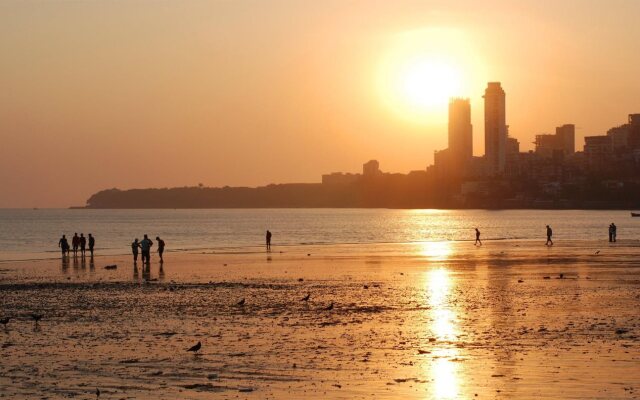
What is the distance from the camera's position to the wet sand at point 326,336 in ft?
56.0

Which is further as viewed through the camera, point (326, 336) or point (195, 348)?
point (326, 336)

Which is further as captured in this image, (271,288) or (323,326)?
(271,288)

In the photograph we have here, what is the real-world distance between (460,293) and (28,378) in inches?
770

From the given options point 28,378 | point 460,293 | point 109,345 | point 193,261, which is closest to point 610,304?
point 460,293

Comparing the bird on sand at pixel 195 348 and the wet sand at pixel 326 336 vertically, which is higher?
the bird on sand at pixel 195 348

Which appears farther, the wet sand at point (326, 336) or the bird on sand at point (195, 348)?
the bird on sand at point (195, 348)

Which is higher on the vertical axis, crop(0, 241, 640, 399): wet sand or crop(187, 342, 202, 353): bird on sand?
crop(187, 342, 202, 353): bird on sand

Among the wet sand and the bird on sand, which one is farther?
the bird on sand

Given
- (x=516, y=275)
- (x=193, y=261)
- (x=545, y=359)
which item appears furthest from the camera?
(x=193, y=261)

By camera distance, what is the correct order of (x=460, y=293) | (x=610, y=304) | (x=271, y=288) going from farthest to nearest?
(x=271, y=288) → (x=460, y=293) → (x=610, y=304)

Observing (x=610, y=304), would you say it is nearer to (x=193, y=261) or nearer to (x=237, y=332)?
(x=237, y=332)

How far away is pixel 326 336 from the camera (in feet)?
75.8

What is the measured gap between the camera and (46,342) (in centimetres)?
2259

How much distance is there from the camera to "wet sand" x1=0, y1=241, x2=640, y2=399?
17062 millimetres
